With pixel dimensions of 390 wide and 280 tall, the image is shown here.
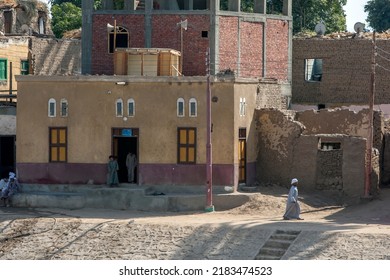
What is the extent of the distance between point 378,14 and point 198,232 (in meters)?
56.4

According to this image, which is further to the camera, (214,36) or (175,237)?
(214,36)

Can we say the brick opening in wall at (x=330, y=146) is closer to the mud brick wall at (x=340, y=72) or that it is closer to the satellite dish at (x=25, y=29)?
the mud brick wall at (x=340, y=72)

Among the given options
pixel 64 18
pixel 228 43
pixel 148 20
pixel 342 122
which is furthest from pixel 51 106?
pixel 64 18

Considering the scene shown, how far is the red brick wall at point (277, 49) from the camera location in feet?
161

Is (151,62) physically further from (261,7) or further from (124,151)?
(261,7)

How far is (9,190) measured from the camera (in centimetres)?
4216

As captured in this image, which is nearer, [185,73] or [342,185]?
[342,185]

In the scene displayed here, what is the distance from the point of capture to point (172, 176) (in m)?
42.0

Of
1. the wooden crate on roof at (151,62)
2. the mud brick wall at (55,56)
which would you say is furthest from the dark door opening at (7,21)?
the wooden crate on roof at (151,62)

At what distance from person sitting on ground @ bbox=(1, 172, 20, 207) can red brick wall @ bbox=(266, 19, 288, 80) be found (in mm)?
11616

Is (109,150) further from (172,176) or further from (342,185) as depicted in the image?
(342,185)

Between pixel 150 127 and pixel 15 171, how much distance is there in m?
5.41
